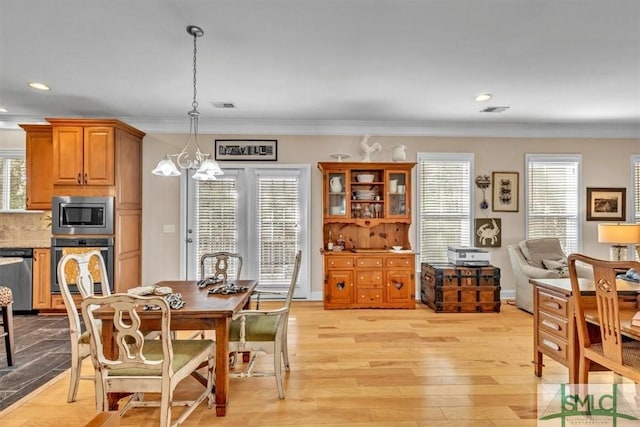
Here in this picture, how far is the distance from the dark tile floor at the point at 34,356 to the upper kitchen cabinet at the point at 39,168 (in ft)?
4.83

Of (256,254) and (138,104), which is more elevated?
(138,104)

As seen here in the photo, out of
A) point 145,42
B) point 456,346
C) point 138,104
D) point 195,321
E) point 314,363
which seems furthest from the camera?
point 138,104

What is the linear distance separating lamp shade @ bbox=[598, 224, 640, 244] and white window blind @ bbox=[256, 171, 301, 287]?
12.9ft

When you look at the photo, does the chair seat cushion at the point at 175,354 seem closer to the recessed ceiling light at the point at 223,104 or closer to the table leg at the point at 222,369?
the table leg at the point at 222,369

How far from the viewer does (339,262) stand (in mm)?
4762

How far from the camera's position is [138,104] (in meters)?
4.37

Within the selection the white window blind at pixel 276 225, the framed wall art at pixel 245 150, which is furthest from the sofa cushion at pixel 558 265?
the framed wall art at pixel 245 150

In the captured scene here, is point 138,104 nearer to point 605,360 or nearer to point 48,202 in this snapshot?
point 48,202

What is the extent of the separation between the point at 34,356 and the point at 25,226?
2489 mm

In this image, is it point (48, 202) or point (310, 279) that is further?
point (310, 279)

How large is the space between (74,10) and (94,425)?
2.61 m

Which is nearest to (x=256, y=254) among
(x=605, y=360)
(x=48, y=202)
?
(x=48, y=202)

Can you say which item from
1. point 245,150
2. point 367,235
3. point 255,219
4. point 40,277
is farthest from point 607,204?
point 40,277

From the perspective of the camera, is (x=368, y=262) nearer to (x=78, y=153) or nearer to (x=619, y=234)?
(x=619, y=234)
